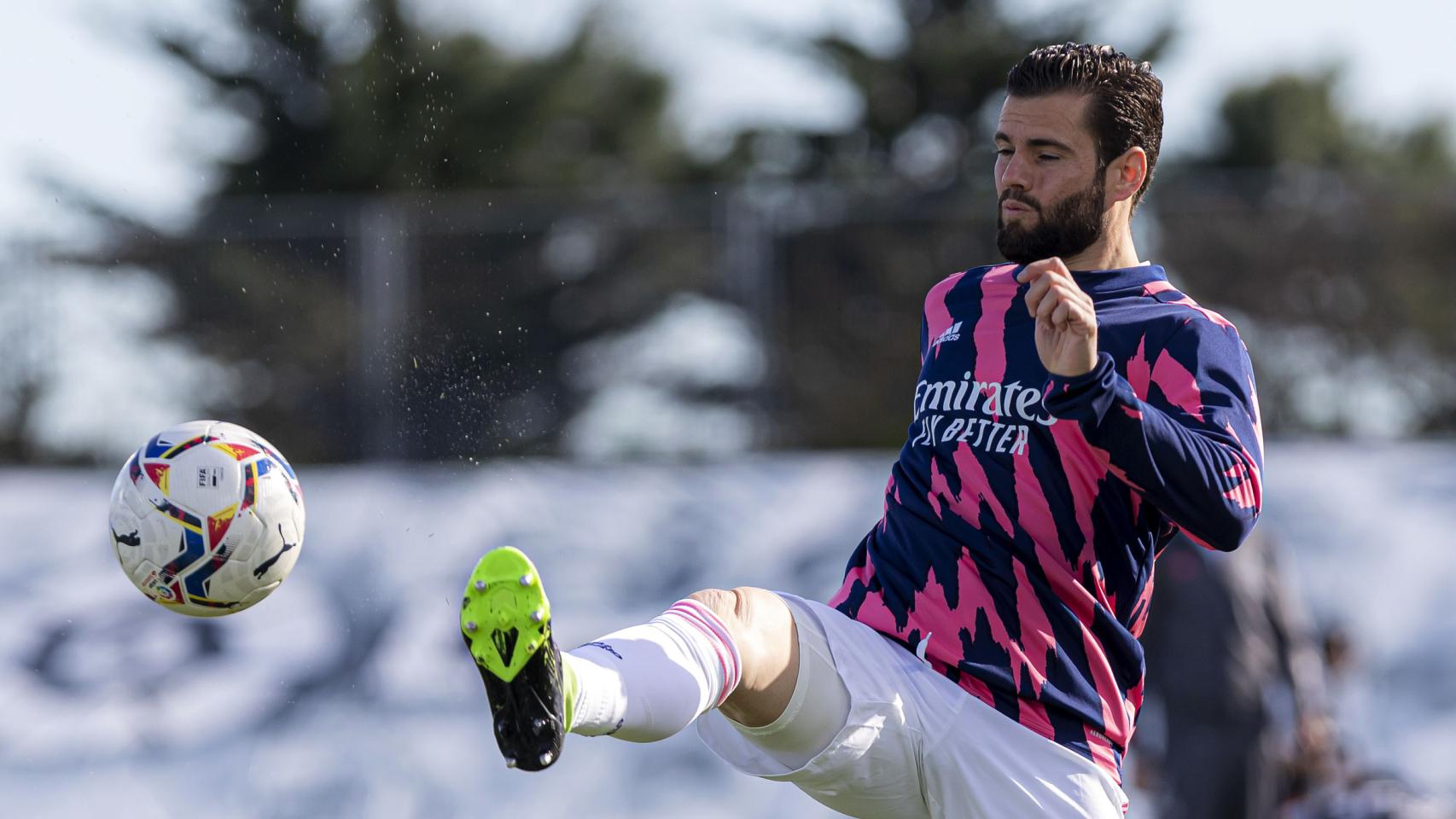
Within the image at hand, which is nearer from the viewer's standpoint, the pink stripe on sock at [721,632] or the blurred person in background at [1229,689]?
the pink stripe on sock at [721,632]

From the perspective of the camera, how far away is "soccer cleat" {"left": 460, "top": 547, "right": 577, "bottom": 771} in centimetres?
328

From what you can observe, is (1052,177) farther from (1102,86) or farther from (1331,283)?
(1331,283)

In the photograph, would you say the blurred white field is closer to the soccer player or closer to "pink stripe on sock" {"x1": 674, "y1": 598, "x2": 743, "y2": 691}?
the soccer player

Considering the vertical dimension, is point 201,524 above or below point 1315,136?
below

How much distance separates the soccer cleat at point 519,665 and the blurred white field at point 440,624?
19.3 feet

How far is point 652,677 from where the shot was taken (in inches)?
139

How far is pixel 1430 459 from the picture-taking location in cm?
1027

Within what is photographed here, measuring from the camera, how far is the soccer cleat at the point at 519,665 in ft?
10.8

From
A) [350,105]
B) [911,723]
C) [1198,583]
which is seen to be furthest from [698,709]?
[350,105]

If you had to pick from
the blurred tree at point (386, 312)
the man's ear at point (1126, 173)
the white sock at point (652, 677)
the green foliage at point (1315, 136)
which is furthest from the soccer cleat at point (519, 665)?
the green foliage at point (1315, 136)

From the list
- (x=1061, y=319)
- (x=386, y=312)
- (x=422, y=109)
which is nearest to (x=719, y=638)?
(x=1061, y=319)

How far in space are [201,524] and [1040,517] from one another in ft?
6.95

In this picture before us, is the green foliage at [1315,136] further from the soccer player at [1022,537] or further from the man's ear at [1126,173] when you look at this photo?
the soccer player at [1022,537]

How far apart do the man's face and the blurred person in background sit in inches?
209
